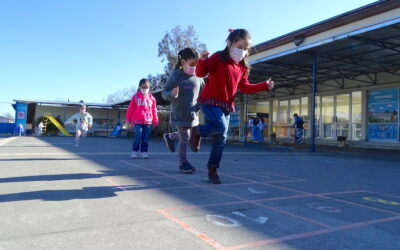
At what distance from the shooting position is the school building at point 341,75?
11.2 meters

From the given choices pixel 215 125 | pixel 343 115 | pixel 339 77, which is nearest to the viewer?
pixel 215 125

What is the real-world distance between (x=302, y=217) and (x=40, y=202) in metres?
2.32

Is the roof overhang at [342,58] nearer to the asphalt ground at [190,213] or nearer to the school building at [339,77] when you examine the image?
the school building at [339,77]

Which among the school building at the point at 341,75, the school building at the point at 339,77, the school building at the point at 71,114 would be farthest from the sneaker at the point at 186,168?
the school building at the point at 71,114

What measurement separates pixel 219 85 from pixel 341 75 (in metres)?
17.6

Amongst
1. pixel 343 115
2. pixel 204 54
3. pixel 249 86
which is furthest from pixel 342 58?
pixel 204 54

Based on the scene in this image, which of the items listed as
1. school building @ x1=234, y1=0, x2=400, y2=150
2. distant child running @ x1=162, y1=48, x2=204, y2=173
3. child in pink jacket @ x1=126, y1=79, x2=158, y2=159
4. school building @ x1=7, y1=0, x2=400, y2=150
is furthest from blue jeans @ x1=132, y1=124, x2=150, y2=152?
school building @ x1=7, y1=0, x2=400, y2=150

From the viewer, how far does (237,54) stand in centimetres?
402

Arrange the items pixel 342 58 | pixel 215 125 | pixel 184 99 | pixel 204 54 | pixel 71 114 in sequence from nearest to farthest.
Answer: pixel 204 54, pixel 215 125, pixel 184 99, pixel 342 58, pixel 71 114

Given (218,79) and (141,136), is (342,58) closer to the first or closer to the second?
(141,136)

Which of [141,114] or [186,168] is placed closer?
[186,168]

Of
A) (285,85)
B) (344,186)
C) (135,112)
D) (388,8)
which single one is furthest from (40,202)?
(285,85)

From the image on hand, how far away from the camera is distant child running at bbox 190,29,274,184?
13.1 feet

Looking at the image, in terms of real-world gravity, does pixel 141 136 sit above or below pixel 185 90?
below
